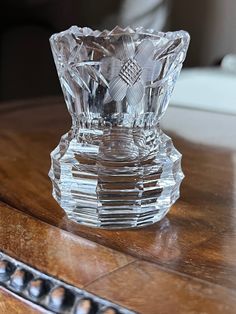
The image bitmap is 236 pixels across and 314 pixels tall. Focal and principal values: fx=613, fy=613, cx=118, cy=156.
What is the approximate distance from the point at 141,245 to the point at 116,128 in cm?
10

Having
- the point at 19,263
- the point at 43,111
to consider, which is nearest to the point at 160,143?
the point at 19,263

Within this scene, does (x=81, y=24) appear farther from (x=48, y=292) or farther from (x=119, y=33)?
(x=48, y=292)

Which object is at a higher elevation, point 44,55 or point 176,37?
point 176,37

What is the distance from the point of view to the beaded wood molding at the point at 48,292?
0.34 m

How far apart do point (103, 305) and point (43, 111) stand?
0.64m

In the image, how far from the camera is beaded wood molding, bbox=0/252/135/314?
34cm

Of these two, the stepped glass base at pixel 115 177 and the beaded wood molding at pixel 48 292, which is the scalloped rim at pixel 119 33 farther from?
the beaded wood molding at pixel 48 292

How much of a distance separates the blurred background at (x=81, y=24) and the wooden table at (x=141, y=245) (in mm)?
1069

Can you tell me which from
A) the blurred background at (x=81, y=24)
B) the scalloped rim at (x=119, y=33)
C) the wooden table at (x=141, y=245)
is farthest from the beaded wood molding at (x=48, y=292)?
the blurred background at (x=81, y=24)

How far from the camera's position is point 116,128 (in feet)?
1.54

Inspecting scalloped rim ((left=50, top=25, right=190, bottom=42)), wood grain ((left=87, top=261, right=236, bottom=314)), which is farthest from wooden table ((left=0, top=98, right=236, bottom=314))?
scalloped rim ((left=50, top=25, right=190, bottom=42))

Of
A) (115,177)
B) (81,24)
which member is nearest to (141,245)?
(115,177)

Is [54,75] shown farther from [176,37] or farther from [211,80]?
[176,37]

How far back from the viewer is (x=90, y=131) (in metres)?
0.47
